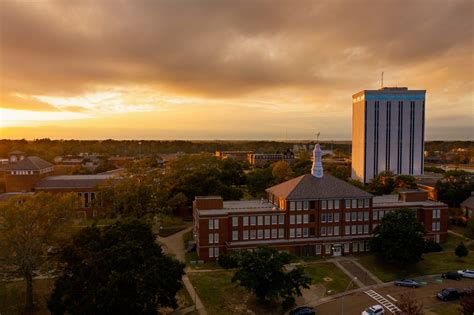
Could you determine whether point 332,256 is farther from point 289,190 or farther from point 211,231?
point 211,231

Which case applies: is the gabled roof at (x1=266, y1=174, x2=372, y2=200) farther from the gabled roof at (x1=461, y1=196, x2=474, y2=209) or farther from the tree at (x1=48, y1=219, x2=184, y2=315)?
the gabled roof at (x1=461, y1=196, x2=474, y2=209)

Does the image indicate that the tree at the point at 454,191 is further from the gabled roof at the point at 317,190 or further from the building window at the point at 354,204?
the building window at the point at 354,204

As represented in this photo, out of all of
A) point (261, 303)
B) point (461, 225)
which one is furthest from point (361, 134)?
point (261, 303)

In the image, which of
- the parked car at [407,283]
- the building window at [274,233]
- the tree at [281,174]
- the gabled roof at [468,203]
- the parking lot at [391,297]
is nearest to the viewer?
the parking lot at [391,297]

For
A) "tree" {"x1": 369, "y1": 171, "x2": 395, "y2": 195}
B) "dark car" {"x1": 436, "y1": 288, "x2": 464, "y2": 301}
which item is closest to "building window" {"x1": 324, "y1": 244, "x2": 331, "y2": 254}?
"dark car" {"x1": 436, "y1": 288, "x2": 464, "y2": 301}

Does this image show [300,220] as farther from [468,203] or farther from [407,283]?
[468,203]

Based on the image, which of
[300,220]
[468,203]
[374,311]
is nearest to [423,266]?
[300,220]

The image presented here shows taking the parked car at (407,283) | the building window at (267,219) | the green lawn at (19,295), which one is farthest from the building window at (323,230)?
the green lawn at (19,295)
